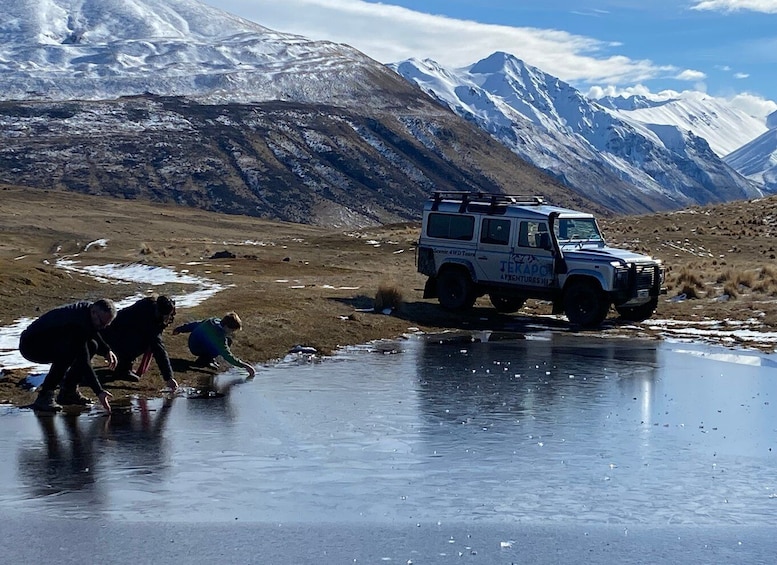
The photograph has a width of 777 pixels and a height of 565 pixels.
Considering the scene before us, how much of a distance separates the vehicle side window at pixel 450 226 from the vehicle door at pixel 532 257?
1363 millimetres

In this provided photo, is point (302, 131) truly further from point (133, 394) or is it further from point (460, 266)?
point (133, 394)

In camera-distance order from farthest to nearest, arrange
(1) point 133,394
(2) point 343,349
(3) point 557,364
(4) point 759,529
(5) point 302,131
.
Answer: (5) point 302,131 < (2) point 343,349 < (3) point 557,364 < (1) point 133,394 < (4) point 759,529

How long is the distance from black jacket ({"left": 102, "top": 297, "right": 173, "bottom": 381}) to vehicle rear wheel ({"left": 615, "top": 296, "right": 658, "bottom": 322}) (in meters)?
12.7

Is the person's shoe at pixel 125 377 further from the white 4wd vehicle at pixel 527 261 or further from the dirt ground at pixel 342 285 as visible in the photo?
the white 4wd vehicle at pixel 527 261

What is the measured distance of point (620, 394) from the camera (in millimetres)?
15875

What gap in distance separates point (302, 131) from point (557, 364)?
566ft

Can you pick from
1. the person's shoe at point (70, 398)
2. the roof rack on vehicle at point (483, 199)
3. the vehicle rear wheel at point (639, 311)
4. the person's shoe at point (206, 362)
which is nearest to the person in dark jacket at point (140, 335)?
the person's shoe at point (70, 398)

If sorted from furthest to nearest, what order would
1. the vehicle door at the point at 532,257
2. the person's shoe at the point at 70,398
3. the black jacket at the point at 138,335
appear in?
the vehicle door at the point at 532,257, the black jacket at the point at 138,335, the person's shoe at the point at 70,398

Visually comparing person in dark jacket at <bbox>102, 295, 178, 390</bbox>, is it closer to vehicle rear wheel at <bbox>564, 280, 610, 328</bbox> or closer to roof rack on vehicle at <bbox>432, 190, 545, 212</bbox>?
vehicle rear wheel at <bbox>564, 280, 610, 328</bbox>

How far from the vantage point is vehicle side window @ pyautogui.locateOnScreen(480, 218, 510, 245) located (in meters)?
25.6

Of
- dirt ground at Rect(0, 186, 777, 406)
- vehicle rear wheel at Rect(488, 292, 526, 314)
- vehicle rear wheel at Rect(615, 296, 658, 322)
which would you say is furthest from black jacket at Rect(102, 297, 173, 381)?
vehicle rear wheel at Rect(488, 292, 526, 314)

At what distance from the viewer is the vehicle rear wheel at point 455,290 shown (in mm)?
26188

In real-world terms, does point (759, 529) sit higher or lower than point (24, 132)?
lower

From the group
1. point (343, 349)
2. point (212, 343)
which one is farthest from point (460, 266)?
point (212, 343)
